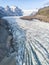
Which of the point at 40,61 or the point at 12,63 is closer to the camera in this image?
the point at 40,61

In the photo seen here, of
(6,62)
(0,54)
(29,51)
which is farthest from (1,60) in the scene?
(29,51)

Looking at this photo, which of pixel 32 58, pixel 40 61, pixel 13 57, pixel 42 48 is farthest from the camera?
pixel 42 48

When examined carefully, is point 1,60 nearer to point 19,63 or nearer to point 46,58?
point 19,63

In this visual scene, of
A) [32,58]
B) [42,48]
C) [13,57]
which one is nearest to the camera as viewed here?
[32,58]

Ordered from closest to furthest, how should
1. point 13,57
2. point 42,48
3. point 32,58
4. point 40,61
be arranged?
point 40,61 → point 32,58 → point 13,57 → point 42,48

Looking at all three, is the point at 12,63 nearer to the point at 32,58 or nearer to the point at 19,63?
the point at 19,63

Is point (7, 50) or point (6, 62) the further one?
point (7, 50)

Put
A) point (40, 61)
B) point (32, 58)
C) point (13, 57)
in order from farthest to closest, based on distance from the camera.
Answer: point (13, 57)
point (32, 58)
point (40, 61)

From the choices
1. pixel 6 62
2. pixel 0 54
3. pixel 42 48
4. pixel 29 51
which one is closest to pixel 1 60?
pixel 6 62
